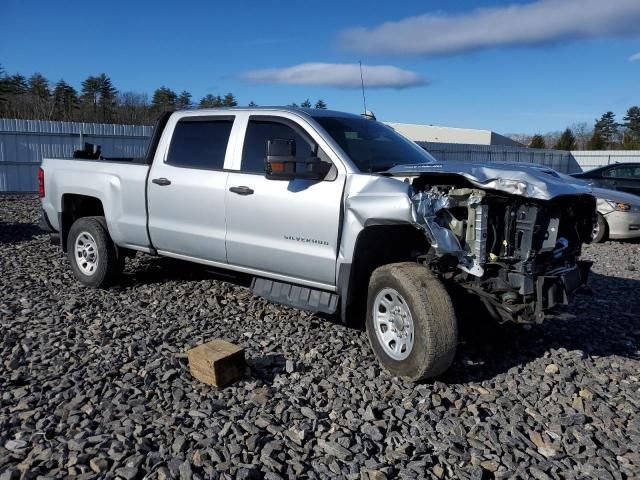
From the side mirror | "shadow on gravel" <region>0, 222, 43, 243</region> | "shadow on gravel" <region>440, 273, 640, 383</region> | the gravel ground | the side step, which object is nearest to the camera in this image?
the gravel ground

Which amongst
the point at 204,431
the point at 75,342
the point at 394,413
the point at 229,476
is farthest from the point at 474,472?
the point at 75,342

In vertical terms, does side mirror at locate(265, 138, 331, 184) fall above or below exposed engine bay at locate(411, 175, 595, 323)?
above

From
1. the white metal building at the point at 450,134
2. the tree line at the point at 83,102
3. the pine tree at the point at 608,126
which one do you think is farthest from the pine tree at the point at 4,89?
the pine tree at the point at 608,126

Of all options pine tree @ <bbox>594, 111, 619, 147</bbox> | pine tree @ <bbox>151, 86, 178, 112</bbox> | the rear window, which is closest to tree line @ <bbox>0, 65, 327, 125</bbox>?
pine tree @ <bbox>151, 86, 178, 112</bbox>

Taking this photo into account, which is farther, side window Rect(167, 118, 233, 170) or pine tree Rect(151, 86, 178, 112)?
pine tree Rect(151, 86, 178, 112)

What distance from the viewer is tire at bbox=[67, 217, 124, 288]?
21.6ft

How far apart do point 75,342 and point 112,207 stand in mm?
1953

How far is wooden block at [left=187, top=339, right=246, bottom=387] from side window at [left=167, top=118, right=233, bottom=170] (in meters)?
1.97

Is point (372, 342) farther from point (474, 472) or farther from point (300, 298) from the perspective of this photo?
point (474, 472)

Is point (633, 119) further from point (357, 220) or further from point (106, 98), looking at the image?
point (357, 220)

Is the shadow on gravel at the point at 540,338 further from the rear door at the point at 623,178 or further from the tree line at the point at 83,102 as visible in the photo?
the tree line at the point at 83,102

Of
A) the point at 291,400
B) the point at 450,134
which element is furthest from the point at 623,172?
the point at 450,134

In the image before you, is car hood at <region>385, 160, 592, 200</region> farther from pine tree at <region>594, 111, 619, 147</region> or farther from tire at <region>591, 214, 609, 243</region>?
pine tree at <region>594, 111, 619, 147</region>

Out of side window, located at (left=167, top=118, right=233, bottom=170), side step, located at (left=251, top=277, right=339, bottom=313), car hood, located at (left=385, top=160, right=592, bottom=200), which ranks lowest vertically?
side step, located at (left=251, top=277, right=339, bottom=313)
